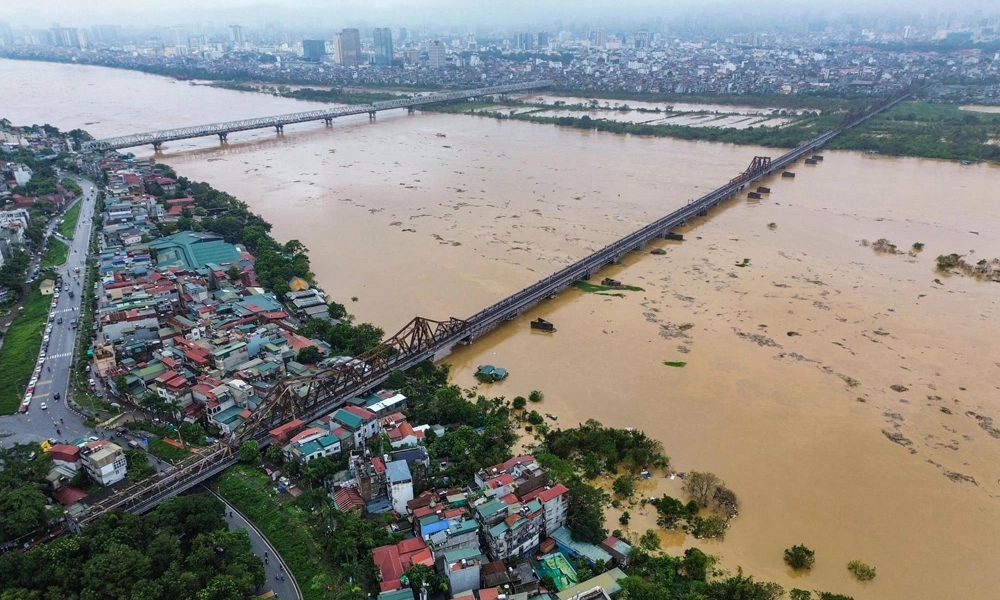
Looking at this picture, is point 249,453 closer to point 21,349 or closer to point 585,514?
point 585,514

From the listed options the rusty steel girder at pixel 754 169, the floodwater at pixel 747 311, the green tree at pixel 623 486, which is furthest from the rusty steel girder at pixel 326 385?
the rusty steel girder at pixel 754 169

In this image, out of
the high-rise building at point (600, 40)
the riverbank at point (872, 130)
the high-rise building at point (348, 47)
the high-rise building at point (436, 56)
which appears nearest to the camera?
the riverbank at point (872, 130)

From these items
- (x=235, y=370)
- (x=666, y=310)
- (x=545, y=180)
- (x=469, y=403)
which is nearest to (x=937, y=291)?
(x=666, y=310)

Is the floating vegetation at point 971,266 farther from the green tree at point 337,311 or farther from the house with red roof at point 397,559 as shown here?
the house with red roof at point 397,559

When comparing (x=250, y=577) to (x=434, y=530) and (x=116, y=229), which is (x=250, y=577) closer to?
(x=434, y=530)

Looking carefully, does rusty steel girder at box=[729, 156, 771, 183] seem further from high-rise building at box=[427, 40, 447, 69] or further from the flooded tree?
high-rise building at box=[427, 40, 447, 69]

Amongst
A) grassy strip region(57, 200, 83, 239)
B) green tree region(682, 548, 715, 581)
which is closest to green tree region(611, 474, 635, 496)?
green tree region(682, 548, 715, 581)

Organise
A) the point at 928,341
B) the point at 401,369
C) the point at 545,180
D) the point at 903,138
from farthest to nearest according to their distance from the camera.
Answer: the point at 903,138, the point at 545,180, the point at 928,341, the point at 401,369
